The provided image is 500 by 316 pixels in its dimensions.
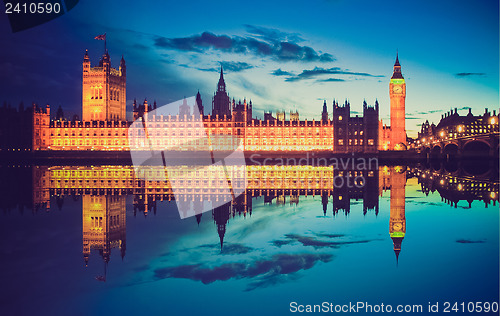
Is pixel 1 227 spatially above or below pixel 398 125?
below

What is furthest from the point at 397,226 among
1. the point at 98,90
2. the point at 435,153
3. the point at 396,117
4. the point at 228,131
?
the point at 98,90

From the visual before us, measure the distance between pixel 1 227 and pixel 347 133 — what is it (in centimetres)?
10689

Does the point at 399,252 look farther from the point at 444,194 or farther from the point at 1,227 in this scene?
the point at 444,194

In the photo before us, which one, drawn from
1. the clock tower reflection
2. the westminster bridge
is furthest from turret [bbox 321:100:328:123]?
the clock tower reflection

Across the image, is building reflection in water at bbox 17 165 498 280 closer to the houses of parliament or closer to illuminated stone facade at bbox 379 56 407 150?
the houses of parliament

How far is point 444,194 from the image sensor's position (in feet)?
107

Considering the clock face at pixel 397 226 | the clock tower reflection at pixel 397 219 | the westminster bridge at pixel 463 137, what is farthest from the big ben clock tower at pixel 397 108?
the clock face at pixel 397 226

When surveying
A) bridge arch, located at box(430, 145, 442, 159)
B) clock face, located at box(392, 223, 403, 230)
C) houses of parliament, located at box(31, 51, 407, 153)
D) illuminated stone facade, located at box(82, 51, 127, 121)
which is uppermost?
illuminated stone facade, located at box(82, 51, 127, 121)

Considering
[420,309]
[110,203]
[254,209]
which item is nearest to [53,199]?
[110,203]

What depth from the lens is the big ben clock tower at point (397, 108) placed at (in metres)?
135

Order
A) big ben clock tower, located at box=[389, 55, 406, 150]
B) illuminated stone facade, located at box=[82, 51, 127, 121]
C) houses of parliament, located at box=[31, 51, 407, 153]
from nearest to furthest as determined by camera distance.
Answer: houses of parliament, located at box=[31, 51, 407, 153] → illuminated stone facade, located at box=[82, 51, 127, 121] → big ben clock tower, located at box=[389, 55, 406, 150]

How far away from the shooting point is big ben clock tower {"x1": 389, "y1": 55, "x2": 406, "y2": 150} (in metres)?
135

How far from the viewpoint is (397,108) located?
445 feet

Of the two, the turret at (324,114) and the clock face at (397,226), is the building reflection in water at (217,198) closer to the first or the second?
the clock face at (397,226)
